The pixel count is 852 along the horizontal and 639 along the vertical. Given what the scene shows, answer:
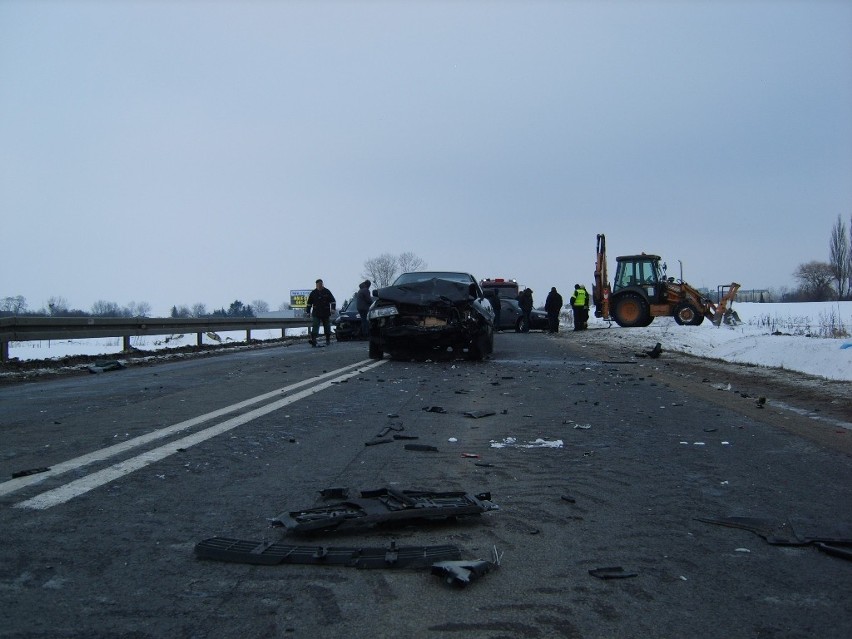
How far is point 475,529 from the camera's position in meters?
3.72

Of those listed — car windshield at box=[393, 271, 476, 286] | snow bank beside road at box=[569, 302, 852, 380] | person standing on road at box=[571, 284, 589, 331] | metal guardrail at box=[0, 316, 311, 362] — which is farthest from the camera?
person standing on road at box=[571, 284, 589, 331]

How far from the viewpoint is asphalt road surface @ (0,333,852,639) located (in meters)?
2.74

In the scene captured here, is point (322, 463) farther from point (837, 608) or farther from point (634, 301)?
point (634, 301)

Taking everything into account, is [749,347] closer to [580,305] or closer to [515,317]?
[580,305]

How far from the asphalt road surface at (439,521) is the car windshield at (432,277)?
716cm

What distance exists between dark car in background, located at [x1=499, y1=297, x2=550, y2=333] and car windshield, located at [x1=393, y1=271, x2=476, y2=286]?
59.2ft

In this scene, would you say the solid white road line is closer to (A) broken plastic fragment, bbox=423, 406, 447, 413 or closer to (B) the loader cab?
(A) broken plastic fragment, bbox=423, 406, 447, 413

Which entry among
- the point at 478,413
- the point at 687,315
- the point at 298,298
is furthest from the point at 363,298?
the point at 298,298

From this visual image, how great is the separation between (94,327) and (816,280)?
99831mm

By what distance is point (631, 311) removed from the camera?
31.3m

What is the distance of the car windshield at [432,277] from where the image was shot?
15.7 meters

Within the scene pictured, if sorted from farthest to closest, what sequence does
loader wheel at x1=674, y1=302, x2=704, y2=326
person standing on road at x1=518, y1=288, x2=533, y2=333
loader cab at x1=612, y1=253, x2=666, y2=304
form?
person standing on road at x1=518, y1=288, x2=533, y2=333 < loader cab at x1=612, y1=253, x2=666, y2=304 < loader wheel at x1=674, y1=302, x2=704, y2=326

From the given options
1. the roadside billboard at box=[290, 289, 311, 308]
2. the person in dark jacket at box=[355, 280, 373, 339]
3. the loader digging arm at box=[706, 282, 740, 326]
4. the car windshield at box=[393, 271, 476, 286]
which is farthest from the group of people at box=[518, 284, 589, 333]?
the roadside billboard at box=[290, 289, 311, 308]

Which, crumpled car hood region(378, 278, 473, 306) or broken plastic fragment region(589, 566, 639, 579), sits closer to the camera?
broken plastic fragment region(589, 566, 639, 579)
